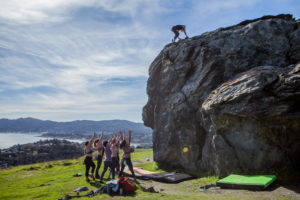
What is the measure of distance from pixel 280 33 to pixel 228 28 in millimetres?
5656

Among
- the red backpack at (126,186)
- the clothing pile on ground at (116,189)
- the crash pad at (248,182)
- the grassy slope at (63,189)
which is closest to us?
the grassy slope at (63,189)

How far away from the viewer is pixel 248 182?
492 inches

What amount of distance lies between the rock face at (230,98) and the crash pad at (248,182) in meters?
2.24

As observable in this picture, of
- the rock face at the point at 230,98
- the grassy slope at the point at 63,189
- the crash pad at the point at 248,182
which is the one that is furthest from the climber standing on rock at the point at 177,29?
the crash pad at the point at 248,182

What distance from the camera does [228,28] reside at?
2511cm

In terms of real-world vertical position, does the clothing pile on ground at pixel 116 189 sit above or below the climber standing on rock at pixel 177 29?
below

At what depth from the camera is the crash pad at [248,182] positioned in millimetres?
11955

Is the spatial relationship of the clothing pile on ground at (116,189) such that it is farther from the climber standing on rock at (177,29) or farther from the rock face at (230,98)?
the climber standing on rock at (177,29)

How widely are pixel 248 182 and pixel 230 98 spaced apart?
6637 mm

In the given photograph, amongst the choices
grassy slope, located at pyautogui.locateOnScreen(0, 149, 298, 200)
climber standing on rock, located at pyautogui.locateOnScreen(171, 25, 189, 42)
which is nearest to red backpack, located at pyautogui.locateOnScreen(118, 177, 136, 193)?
grassy slope, located at pyautogui.locateOnScreen(0, 149, 298, 200)

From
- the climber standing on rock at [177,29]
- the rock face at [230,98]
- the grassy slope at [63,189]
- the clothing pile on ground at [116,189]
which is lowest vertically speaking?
the grassy slope at [63,189]

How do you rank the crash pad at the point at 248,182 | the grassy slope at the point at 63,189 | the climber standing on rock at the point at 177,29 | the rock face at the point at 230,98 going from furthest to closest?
the climber standing on rock at the point at 177,29
the rock face at the point at 230,98
the crash pad at the point at 248,182
the grassy slope at the point at 63,189

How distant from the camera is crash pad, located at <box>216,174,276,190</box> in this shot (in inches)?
471

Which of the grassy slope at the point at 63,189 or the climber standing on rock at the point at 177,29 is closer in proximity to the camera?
the grassy slope at the point at 63,189
